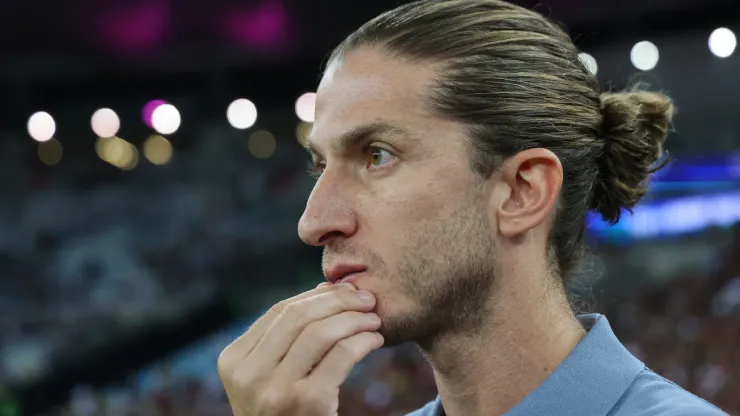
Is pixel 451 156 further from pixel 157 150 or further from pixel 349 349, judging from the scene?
pixel 157 150

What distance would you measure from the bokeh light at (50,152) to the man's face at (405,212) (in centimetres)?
733

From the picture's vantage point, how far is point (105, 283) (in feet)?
25.3

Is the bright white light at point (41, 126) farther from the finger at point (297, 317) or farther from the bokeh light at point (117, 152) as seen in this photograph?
the finger at point (297, 317)

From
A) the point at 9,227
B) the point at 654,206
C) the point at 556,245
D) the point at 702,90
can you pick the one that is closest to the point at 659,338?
the point at 654,206

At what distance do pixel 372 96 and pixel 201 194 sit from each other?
6.76 meters

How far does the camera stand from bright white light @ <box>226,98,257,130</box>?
7.89m

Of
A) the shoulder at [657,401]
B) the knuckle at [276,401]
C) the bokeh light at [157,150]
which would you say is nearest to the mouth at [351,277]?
the knuckle at [276,401]

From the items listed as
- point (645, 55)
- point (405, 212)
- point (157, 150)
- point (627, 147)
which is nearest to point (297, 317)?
point (405, 212)

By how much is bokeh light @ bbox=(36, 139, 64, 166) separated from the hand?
24.1ft

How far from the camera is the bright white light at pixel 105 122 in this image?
26.7ft

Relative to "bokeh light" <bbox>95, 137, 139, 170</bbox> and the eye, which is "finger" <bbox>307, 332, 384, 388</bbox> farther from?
"bokeh light" <bbox>95, 137, 139, 170</bbox>

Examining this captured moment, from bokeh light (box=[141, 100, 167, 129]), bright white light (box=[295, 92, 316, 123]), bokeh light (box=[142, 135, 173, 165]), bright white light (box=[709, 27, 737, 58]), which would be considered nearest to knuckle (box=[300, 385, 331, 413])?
bright white light (box=[709, 27, 737, 58])

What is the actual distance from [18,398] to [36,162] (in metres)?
2.28

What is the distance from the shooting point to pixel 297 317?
1.43m
